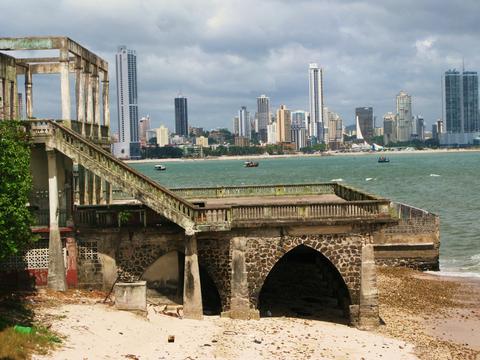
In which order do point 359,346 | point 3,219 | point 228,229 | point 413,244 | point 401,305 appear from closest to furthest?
point 3,219 → point 359,346 → point 228,229 → point 401,305 → point 413,244

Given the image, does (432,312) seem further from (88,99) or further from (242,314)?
(88,99)

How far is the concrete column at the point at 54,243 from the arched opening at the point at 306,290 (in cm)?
827

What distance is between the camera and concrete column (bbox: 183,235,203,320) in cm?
2673

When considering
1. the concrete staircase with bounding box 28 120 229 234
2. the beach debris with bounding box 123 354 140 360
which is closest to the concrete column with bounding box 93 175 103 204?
the concrete staircase with bounding box 28 120 229 234

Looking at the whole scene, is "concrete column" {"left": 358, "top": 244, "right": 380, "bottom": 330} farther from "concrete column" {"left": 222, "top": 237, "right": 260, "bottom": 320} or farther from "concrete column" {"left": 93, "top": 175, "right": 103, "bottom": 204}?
"concrete column" {"left": 93, "top": 175, "right": 103, "bottom": 204}

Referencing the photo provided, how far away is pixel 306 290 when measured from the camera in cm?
3512

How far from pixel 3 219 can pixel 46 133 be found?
642 centimetres

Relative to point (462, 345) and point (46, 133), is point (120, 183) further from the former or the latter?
point (462, 345)

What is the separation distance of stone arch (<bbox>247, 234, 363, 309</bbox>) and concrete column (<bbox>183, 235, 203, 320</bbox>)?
6.62 feet

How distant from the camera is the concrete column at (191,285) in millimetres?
26734

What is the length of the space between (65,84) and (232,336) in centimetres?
1155

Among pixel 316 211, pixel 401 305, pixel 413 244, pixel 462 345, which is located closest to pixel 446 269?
pixel 413 244

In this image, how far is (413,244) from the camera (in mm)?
44438

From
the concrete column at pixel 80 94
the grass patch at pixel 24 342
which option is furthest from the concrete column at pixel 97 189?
the grass patch at pixel 24 342
